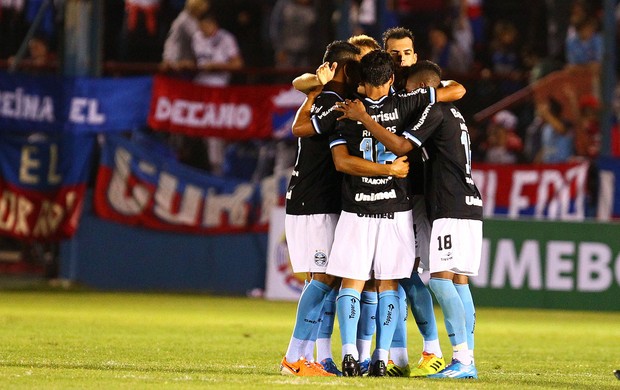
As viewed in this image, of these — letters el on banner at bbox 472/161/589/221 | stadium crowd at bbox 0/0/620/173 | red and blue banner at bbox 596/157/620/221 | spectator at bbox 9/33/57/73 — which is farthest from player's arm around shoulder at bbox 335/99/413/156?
spectator at bbox 9/33/57/73

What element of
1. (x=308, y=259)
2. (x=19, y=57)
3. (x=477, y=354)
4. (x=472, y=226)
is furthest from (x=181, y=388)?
(x=19, y=57)

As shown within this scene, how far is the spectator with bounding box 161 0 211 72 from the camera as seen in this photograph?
19234mm

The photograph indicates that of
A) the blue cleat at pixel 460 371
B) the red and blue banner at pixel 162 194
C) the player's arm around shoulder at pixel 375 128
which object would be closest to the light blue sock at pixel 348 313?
the blue cleat at pixel 460 371

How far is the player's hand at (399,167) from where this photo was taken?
8.77m

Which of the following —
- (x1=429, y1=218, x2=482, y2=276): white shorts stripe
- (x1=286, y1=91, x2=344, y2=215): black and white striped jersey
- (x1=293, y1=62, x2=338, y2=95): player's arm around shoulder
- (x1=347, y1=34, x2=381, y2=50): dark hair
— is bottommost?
(x1=429, y1=218, x2=482, y2=276): white shorts stripe

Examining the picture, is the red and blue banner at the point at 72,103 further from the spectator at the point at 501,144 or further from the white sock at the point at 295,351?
the white sock at the point at 295,351

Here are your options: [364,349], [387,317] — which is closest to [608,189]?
[364,349]

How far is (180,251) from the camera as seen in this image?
18.6 meters

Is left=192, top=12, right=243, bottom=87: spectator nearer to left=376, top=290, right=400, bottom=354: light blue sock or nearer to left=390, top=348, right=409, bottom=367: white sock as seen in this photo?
left=390, top=348, right=409, bottom=367: white sock

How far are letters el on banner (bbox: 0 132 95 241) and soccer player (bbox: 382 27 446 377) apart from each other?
9814 mm

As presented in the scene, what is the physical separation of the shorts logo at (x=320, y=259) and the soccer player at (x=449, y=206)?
0.71 m

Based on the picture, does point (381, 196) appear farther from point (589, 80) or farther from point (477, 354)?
point (589, 80)

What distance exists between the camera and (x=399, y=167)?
8789mm

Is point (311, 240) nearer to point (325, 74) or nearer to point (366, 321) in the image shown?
point (366, 321)
